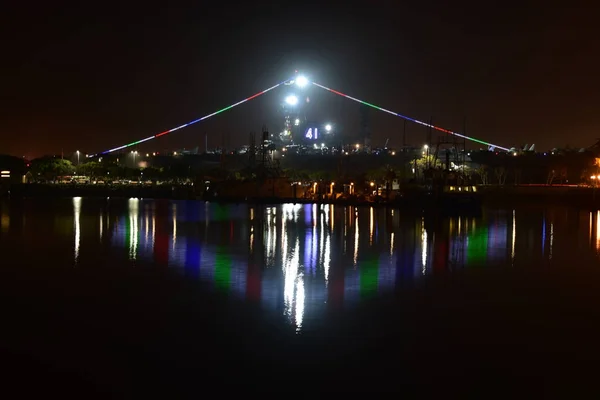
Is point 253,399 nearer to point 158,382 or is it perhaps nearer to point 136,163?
point 158,382

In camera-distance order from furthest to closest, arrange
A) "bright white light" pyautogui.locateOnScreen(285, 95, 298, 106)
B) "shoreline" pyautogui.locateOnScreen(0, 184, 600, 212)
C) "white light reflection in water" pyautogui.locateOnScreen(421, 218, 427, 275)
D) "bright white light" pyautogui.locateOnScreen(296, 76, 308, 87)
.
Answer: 1. "bright white light" pyautogui.locateOnScreen(285, 95, 298, 106)
2. "bright white light" pyautogui.locateOnScreen(296, 76, 308, 87)
3. "shoreline" pyautogui.locateOnScreen(0, 184, 600, 212)
4. "white light reflection in water" pyautogui.locateOnScreen(421, 218, 427, 275)

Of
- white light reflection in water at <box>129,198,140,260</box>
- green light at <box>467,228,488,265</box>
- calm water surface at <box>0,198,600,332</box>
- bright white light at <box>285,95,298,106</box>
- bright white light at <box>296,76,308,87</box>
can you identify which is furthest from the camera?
bright white light at <box>285,95,298,106</box>

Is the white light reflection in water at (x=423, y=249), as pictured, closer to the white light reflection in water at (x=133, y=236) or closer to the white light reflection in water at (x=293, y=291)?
the white light reflection in water at (x=293, y=291)

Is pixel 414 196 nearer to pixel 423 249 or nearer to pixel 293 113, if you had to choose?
pixel 423 249

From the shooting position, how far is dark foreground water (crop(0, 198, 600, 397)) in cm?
591

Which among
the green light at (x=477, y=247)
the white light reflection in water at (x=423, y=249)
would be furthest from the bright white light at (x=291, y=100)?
the green light at (x=477, y=247)

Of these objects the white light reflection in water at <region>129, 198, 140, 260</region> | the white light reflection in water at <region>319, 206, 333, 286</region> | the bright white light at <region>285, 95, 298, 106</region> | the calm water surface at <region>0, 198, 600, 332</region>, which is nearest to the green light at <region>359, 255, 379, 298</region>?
the calm water surface at <region>0, 198, 600, 332</region>

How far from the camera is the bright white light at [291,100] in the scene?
352 ft

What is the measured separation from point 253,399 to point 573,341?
367 cm

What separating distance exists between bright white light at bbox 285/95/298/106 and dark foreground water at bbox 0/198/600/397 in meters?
93.1

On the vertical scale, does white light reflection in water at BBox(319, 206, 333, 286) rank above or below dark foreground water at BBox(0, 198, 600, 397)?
above

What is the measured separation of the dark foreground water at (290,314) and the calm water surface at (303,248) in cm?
6

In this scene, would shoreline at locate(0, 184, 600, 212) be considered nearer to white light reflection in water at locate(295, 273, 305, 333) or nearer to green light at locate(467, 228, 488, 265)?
green light at locate(467, 228, 488, 265)

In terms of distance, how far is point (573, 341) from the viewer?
Answer: 23.2ft
